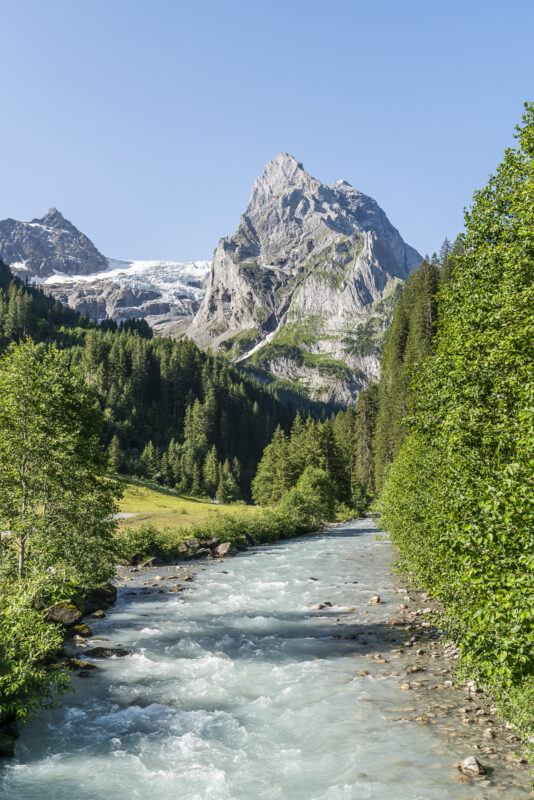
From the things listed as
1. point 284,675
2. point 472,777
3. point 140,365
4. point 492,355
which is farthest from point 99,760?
point 140,365

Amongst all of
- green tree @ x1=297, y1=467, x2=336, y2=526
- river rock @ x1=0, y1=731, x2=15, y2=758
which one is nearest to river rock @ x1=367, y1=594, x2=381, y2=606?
river rock @ x1=0, y1=731, x2=15, y2=758

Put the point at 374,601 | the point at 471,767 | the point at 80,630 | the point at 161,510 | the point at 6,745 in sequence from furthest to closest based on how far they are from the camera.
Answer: the point at 161,510, the point at 374,601, the point at 80,630, the point at 6,745, the point at 471,767

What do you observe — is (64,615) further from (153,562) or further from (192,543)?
(192,543)

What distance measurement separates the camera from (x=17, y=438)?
22.2 m

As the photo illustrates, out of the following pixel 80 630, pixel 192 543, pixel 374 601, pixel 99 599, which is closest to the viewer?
pixel 80 630

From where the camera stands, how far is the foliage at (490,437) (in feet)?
31.6

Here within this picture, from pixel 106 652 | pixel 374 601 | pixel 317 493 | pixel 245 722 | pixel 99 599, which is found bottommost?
pixel 99 599

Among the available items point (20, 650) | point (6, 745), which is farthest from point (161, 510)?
point (20, 650)

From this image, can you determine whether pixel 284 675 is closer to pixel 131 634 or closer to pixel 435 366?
pixel 131 634

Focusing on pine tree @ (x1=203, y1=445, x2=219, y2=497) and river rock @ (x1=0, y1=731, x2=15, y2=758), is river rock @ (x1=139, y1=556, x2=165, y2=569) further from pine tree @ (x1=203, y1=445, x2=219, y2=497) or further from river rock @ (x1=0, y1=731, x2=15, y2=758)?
pine tree @ (x1=203, y1=445, x2=219, y2=497)

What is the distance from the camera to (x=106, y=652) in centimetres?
2300

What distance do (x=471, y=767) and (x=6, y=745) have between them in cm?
1355

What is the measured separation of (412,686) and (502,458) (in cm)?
1102

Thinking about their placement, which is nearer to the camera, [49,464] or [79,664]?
[79,664]
